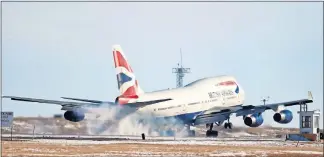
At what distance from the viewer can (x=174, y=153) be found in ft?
181

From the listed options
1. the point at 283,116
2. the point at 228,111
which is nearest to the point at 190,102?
the point at 228,111

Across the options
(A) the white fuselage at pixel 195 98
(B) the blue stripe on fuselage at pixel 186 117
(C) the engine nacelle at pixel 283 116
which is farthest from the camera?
(B) the blue stripe on fuselage at pixel 186 117

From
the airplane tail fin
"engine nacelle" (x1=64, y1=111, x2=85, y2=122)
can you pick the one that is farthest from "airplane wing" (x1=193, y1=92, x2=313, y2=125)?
"engine nacelle" (x1=64, y1=111, x2=85, y2=122)

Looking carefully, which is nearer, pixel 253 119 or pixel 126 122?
pixel 126 122

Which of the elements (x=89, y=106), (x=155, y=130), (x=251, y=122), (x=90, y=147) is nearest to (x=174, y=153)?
(x=90, y=147)

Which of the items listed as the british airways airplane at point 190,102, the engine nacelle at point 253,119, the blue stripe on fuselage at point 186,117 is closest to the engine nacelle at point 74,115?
the british airways airplane at point 190,102

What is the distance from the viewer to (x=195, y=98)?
9512 cm

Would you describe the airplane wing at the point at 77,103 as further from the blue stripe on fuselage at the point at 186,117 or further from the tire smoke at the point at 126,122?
the blue stripe on fuselage at the point at 186,117

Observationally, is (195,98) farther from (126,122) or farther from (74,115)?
(74,115)

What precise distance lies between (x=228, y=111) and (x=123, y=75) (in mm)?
17699

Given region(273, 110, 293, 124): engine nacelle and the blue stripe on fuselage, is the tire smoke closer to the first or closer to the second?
the blue stripe on fuselage

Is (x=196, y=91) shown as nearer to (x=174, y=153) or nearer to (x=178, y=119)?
(x=178, y=119)

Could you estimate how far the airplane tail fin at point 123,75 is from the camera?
82875mm

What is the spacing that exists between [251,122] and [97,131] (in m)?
17.5
